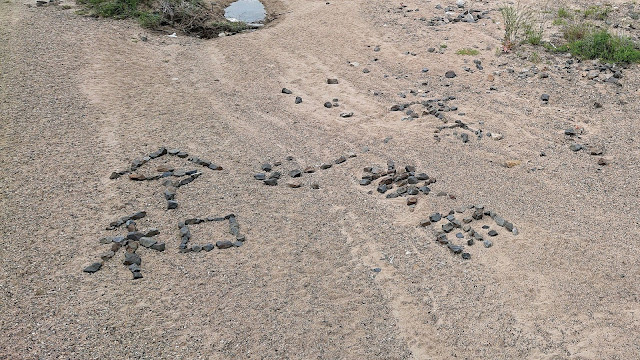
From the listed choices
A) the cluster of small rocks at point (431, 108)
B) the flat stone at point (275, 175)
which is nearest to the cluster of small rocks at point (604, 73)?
the cluster of small rocks at point (431, 108)

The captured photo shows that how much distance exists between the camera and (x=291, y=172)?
593 cm

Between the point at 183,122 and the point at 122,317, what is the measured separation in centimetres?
339

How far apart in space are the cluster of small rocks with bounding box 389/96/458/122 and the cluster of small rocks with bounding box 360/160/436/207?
1355 millimetres

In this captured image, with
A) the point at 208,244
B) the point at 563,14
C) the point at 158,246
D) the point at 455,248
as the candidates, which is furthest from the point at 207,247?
the point at 563,14

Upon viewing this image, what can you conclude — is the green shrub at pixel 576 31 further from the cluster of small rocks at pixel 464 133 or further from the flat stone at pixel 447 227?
the flat stone at pixel 447 227

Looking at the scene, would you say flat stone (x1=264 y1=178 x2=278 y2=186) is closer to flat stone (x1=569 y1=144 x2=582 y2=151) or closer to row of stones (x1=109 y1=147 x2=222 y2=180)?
row of stones (x1=109 y1=147 x2=222 y2=180)

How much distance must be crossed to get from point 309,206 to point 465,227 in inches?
55.7

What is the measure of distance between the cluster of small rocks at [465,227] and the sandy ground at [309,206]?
0.08 m

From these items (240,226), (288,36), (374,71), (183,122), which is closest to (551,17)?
(374,71)

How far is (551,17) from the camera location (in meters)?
9.52

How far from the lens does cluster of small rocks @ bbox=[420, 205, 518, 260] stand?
4750 mm

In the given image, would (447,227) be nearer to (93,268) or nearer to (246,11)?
(93,268)

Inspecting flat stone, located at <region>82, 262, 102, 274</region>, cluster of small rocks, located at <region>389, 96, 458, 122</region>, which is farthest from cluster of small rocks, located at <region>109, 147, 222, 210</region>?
cluster of small rocks, located at <region>389, 96, 458, 122</region>

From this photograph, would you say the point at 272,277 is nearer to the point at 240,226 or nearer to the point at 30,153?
the point at 240,226
